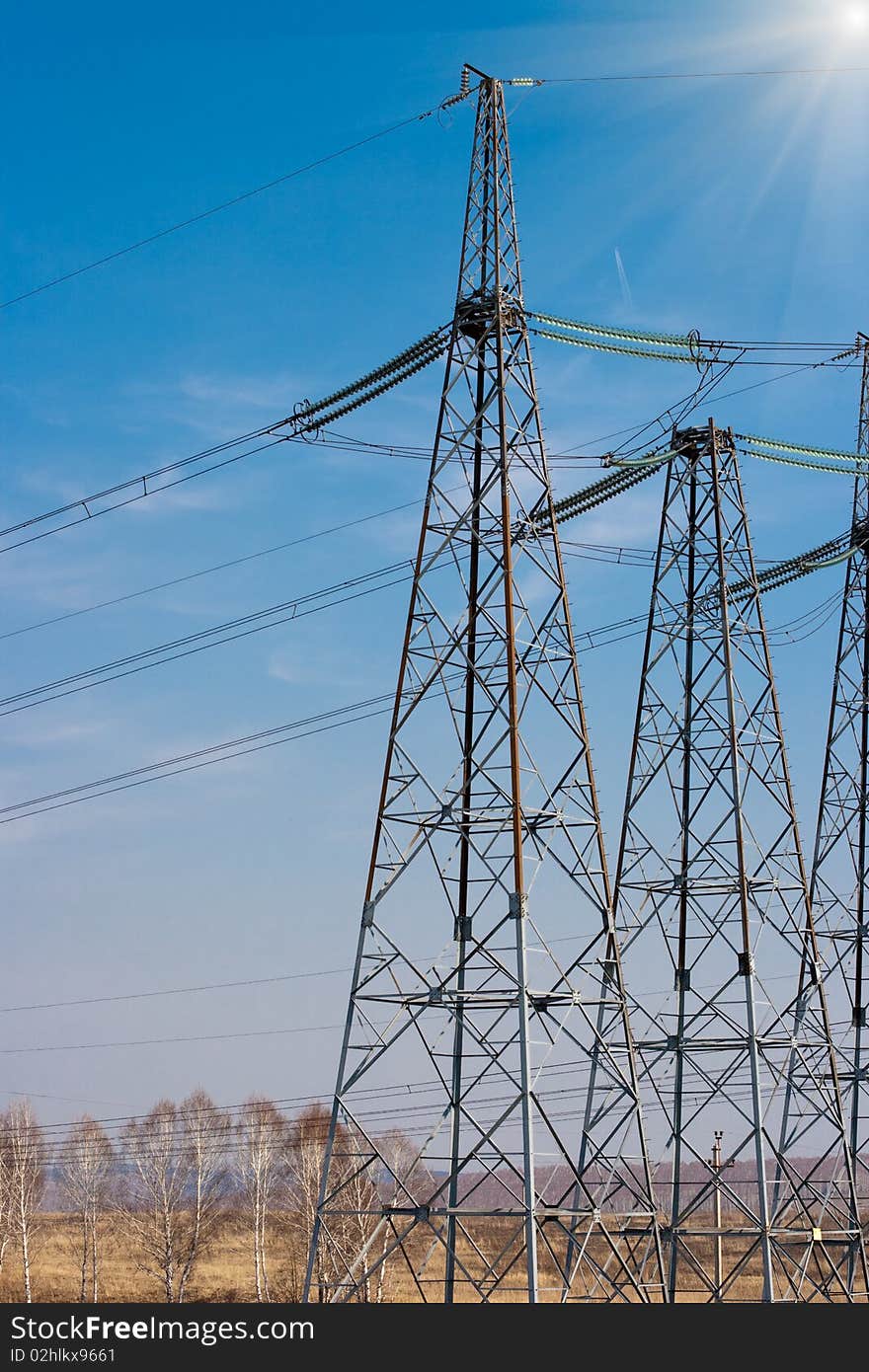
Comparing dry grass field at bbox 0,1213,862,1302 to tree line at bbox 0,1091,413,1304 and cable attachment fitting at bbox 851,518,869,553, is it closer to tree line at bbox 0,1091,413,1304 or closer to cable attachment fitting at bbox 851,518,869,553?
tree line at bbox 0,1091,413,1304

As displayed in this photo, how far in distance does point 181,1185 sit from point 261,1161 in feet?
15.3

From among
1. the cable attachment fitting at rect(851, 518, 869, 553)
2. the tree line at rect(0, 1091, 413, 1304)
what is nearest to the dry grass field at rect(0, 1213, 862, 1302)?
the tree line at rect(0, 1091, 413, 1304)

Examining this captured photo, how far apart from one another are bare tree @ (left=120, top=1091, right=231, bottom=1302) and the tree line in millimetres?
103

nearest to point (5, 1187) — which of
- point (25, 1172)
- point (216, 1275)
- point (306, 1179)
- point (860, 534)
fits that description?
point (25, 1172)

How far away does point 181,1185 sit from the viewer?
73875 millimetres

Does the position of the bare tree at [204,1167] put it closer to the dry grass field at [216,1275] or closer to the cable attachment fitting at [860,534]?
the dry grass field at [216,1275]

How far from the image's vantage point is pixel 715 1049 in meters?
33.6

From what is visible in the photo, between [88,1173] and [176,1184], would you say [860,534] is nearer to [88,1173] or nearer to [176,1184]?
[176,1184]

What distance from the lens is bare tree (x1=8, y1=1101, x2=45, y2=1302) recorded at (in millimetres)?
79125

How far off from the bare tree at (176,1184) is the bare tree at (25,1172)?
18.9 feet

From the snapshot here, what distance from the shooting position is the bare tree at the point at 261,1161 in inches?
2798

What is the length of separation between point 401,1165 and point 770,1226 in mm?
65979

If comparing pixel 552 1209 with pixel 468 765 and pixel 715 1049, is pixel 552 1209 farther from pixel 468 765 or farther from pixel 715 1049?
pixel 715 1049

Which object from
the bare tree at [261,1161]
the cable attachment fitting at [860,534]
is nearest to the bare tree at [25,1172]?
the bare tree at [261,1161]
